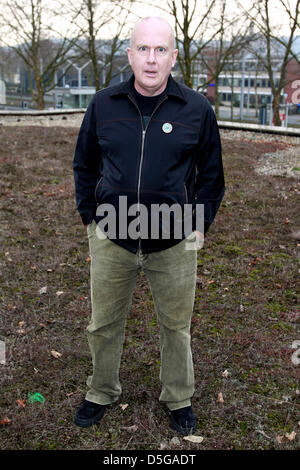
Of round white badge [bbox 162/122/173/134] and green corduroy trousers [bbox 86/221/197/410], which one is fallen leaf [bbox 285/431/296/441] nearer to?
green corduroy trousers [bbox 86/221/197/410]

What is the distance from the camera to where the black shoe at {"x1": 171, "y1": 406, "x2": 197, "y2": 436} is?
3.13m

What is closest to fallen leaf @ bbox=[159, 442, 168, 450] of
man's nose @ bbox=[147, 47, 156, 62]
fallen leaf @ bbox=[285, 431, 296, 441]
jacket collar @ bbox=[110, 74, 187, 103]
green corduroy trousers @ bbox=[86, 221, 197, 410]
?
green corduroy trousers @ bbox=[86, 221, 197, 410]

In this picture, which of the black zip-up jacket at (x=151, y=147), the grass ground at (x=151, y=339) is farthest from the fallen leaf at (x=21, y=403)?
the black zip-up jacket at (x=151, y=147)

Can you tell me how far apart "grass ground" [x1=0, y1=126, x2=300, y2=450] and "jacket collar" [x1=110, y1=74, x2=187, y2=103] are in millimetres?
2130

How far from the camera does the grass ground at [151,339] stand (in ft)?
10.4

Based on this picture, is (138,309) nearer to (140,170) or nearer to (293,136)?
(140,170)

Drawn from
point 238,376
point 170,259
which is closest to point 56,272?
point 238,376

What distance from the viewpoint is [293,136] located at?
54.1 feet

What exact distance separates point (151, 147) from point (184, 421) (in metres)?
1.82

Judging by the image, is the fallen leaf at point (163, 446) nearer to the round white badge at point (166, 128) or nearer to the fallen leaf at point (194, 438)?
the fallen leaf at point (194, 438)

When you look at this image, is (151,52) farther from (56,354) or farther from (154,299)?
(56,354)

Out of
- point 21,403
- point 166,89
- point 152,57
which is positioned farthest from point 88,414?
point 152,57

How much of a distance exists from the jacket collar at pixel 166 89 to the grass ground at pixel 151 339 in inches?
83.8

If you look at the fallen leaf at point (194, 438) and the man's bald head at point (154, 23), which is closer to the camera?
the man's bald head at point (154, 23)
